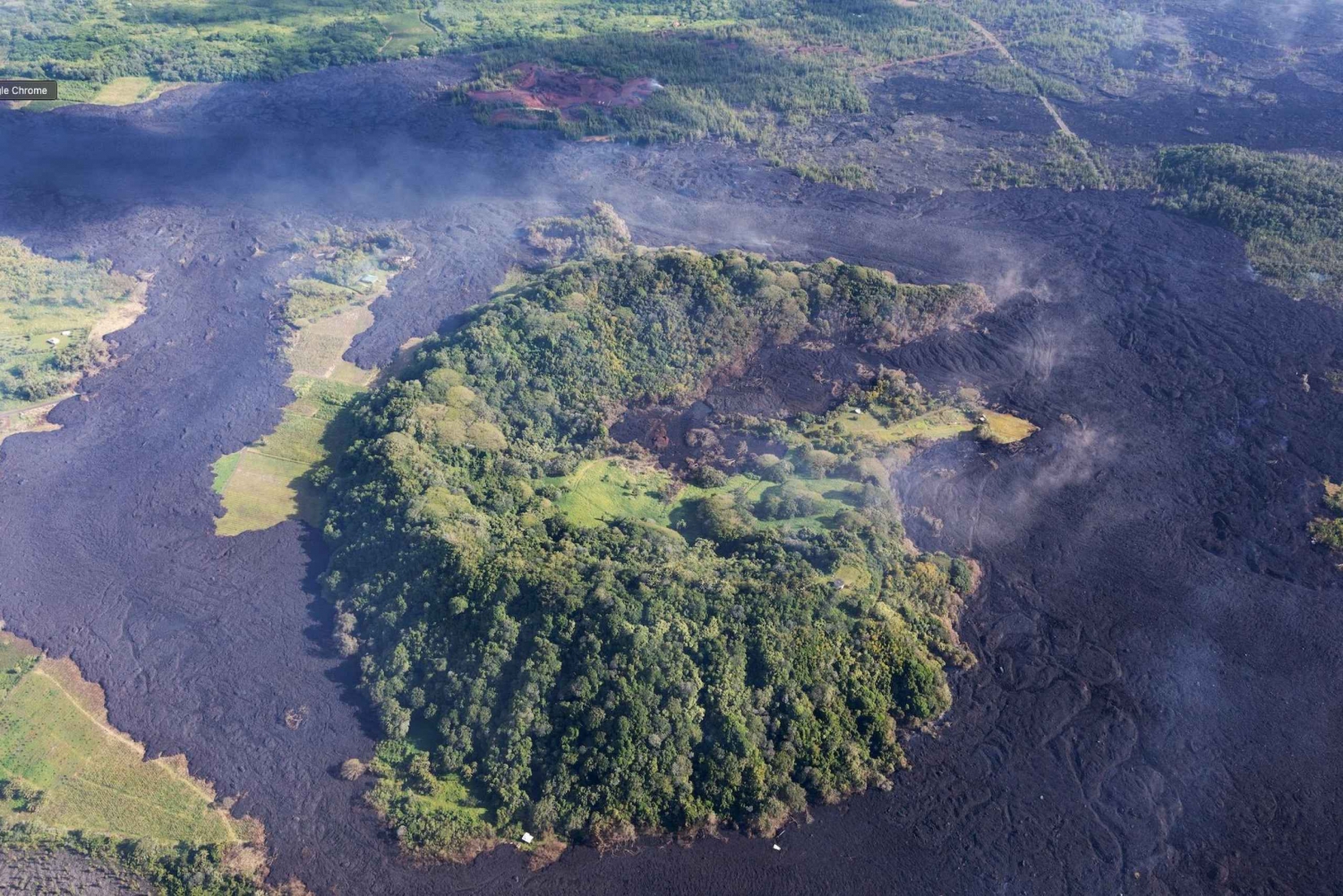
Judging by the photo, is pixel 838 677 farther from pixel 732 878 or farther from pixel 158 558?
pixel 158 558

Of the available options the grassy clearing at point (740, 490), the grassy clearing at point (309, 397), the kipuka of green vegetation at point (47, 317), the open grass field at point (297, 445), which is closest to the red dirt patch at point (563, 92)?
the grassy clearing at point (309, 397)

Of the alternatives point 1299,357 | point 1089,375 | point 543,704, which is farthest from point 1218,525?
point 543,704

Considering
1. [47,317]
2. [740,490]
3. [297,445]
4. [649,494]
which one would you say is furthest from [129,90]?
[740,490]

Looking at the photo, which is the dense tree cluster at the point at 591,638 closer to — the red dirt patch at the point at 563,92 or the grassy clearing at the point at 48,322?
the grassy clearing at the point at 48,322

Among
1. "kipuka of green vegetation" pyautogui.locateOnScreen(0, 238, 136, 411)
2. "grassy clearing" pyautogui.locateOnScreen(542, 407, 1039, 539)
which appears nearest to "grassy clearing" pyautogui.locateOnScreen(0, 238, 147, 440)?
"kipuka of green vegetation" pyautogui.locateOnScreen(0, 238, 136, 411)

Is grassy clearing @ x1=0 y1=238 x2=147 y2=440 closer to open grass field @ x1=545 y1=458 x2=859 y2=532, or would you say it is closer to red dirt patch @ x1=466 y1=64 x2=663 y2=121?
open grass field @ x1=545 y1=458 x2=859 y2=532

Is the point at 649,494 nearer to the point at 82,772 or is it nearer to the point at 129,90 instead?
the point at 82,772
